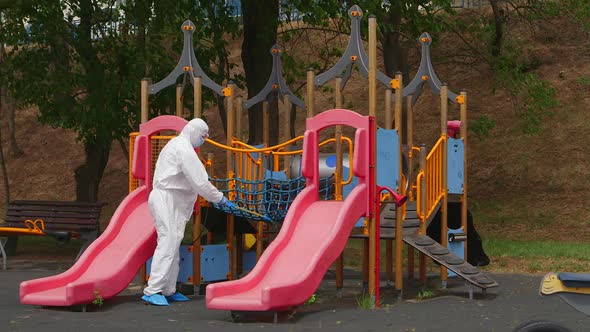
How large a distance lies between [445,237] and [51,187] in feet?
77.3

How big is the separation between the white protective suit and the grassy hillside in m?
6.76

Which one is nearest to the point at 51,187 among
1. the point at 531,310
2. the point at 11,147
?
the point at 11,147

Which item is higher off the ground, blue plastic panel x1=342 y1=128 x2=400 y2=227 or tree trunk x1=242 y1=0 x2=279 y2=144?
tree trunk x1=242 y1=0 x2=279 y2=144

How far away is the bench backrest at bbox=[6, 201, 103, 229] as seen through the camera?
1722 centimetres

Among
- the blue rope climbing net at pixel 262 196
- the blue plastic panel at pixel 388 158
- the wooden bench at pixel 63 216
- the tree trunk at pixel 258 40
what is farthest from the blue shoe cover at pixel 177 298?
the tree trunk at pixel 258 40

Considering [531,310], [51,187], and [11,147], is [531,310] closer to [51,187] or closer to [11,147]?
[51,187]

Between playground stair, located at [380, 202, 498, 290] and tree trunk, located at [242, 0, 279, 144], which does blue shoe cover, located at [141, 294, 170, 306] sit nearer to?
playground stair, located at [380, 202, 498, 290]

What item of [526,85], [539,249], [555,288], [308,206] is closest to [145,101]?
[308,206]

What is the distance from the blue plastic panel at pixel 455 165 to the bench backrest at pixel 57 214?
232 inches

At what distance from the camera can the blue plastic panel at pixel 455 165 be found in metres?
14.3

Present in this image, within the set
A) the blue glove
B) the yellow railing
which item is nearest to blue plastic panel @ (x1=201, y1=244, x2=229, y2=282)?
the blue glove

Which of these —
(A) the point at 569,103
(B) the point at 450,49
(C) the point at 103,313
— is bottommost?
(C) the point at 103,313

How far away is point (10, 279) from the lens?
14922mm

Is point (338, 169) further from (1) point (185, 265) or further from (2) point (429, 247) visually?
(1) point (185, 265)
